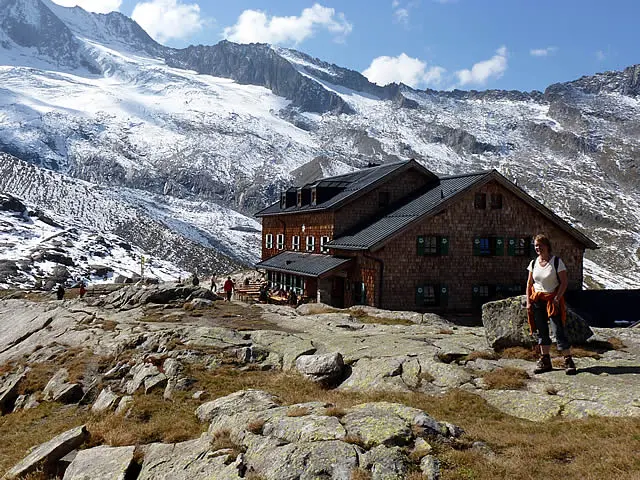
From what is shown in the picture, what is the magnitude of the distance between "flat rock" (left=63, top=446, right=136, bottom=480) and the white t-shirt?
31.4 ft

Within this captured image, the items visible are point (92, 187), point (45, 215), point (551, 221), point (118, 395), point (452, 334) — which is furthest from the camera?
point (92, 187)

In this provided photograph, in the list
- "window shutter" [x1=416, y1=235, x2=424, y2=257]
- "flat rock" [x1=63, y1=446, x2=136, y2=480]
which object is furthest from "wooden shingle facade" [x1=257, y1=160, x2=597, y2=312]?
"flat rock" [x1=63, y1=446, x2=136, y2=480]

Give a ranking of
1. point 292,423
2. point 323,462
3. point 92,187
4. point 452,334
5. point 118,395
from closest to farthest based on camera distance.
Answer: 1. point 323,462
2. point 292,423
3. point 118,395
4. point 452,334
5. point 92,187

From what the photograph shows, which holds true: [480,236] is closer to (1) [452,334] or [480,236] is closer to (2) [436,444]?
(1) [452,334]

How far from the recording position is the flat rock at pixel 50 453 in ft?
38.9

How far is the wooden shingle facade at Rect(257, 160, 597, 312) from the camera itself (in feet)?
111

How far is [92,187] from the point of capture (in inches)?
6353

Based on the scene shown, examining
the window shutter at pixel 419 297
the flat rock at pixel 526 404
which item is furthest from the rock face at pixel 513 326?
the window shutter at pixel 419 297

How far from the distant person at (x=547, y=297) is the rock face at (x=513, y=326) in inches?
94.5

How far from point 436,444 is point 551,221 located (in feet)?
103

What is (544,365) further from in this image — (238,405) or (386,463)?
(238,405)

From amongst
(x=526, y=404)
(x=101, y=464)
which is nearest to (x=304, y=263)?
(x=526, y=404)

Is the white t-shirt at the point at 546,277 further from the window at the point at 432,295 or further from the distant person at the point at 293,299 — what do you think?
the distant person at the point at 293,299

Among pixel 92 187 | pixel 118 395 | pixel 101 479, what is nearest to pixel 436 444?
pixel 101 479
